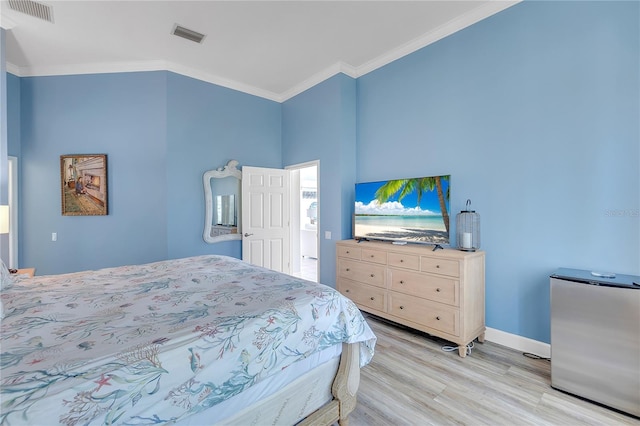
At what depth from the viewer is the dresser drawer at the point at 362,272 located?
300 centimetres

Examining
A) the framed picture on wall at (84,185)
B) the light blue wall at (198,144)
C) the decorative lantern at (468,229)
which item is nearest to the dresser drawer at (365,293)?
the decorative lantern at (468,229)

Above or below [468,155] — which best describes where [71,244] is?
below

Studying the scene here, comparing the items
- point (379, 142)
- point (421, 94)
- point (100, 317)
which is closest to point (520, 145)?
point (421, 94)

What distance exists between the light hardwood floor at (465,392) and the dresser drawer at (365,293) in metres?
0.54

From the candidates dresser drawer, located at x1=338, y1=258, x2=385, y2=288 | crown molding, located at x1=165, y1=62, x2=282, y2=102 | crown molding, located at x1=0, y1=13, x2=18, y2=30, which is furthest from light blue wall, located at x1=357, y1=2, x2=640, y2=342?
crown molding, located at x1=0, y1=13, x2=18, y2=30

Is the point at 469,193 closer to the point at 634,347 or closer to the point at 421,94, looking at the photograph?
the point at 421,94

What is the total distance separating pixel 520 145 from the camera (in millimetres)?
2463

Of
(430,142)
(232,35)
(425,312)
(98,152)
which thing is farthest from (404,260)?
(98,152)

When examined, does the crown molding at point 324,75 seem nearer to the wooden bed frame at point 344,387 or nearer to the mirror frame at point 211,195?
the mirror frame at point 211,195

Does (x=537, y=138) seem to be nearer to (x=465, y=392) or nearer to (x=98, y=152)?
(x=465, y=392)

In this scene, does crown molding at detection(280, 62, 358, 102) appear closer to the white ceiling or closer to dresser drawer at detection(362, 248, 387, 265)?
the white ceiling

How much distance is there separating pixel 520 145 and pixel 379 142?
1.58m

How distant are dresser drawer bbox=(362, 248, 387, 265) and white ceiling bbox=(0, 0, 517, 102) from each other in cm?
246

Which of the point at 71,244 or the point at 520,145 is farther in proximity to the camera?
the point at 71,244
